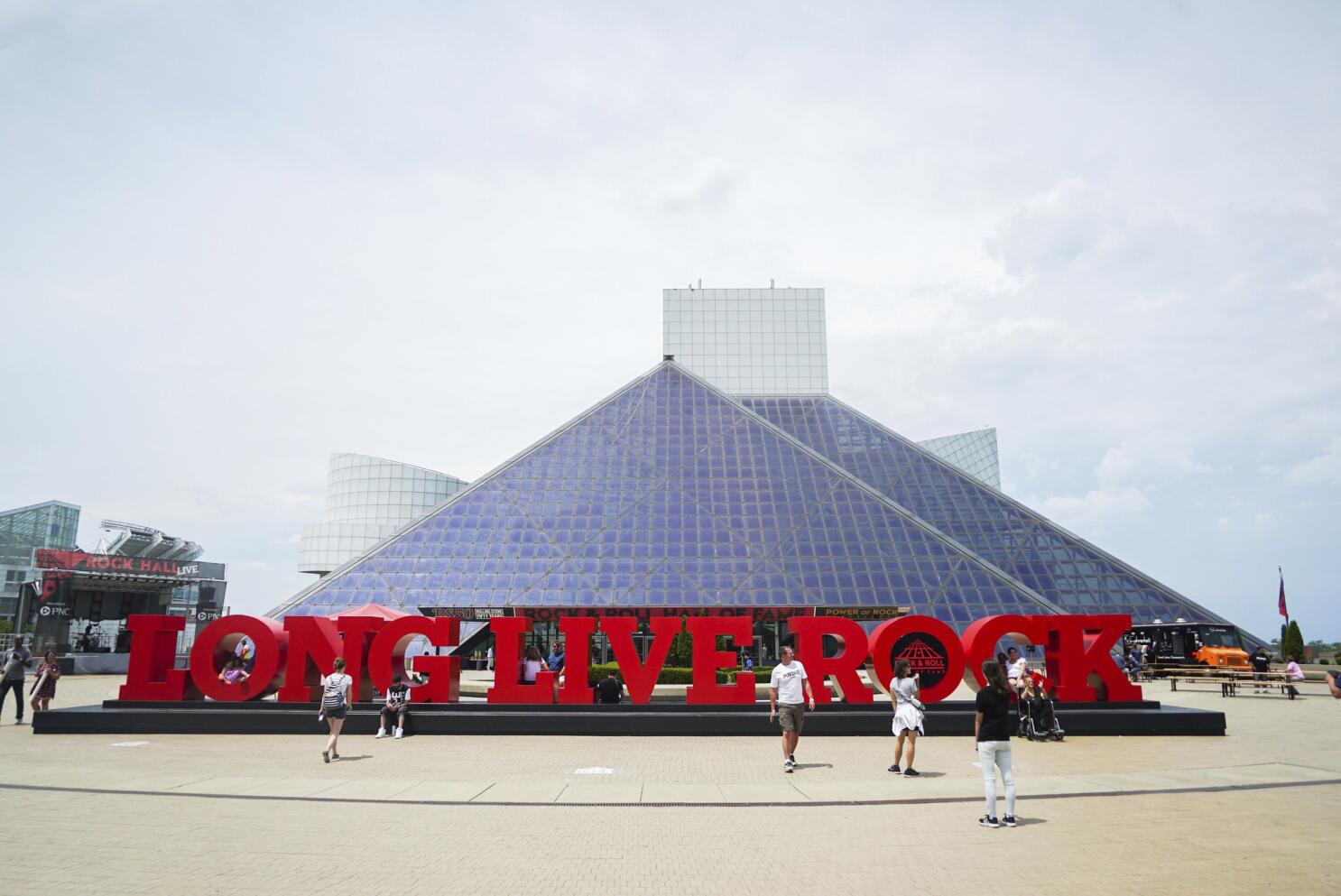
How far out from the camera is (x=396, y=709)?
16.7 meters

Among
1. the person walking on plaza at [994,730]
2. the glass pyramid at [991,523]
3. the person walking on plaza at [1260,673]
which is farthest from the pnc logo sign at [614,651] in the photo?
the glass pyramid at [991,523]

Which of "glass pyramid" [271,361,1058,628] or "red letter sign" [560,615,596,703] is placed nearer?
"red letter sign" [560,615,596,703]

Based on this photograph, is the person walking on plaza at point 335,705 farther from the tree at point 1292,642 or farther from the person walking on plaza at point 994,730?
the tree at point 1292,642

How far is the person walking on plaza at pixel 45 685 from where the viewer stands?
1827cm

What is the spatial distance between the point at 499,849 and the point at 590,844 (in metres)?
0.93

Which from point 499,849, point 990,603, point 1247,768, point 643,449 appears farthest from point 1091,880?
point 643,449

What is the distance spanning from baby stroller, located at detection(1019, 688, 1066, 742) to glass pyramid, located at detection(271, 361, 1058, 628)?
546 inches

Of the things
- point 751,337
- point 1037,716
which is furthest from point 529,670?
point 751,337

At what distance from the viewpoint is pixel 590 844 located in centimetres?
852

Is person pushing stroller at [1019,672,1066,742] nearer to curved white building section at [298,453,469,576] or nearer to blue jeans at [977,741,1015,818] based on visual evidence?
blue jeans at [977,741,1015,818]

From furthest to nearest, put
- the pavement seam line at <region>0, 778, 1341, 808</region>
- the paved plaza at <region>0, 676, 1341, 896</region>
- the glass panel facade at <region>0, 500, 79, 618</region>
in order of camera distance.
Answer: the glass panel facade at <region>0, 500, 79, 618</region>
the pavement seam line at <region>0, 778, 1341, 808</region>
the paved plaza at <region>0, 676, 1341, 896</region>

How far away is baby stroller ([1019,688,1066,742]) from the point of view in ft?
53.8

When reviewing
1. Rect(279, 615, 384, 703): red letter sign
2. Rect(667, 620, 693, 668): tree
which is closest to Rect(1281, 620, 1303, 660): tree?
Rect(667, 620, 693, 668): tree

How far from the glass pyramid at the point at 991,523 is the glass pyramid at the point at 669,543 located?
530cm
